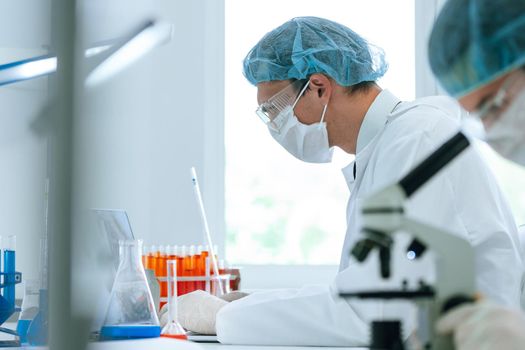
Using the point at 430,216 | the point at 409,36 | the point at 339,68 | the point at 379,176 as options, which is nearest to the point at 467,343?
the point at 430,216

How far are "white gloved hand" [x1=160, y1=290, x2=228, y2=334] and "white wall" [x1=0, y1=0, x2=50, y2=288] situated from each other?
0.40 m

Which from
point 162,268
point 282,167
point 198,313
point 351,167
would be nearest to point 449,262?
point 198,313

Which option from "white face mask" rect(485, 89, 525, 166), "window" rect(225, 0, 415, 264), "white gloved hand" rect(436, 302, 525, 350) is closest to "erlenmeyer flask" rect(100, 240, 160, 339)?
"white face mask" rect(485, 89, 525, 166)

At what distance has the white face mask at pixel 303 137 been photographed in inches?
81.0

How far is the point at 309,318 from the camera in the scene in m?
1.64

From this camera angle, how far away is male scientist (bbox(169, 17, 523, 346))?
5.24ft

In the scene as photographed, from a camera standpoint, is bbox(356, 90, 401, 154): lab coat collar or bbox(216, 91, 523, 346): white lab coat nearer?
bbox(216, 91, 523, 346): white lab coat

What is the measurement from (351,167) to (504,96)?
3.38 feet

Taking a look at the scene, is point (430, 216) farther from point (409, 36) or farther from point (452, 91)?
point (409, 36)

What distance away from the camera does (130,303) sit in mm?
1590

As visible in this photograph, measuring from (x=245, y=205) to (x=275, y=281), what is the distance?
35 cm

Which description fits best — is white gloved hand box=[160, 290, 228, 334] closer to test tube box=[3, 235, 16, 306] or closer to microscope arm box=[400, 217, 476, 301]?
test tube box=[3, 235, 16, 306]

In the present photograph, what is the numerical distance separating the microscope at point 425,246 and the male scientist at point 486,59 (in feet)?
0.62

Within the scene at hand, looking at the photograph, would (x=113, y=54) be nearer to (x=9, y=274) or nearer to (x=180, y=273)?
(x=9, y=274)
